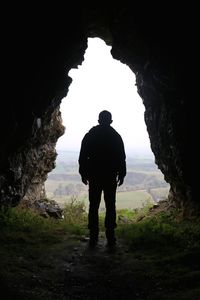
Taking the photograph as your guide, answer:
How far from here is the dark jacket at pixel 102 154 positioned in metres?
8.24

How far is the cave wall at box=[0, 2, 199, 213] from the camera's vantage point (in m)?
9.65

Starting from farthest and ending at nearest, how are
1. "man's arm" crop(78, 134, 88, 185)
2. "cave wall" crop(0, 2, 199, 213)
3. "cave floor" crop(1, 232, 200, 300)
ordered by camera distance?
1. "cave wall" crop(0, 2, 199, 213)
2. "man's arm" crop(78, 134, 88, 185)
3. "cave floor" crop(1, 232, 200, 300)

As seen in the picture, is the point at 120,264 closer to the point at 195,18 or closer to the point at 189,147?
the point at 189,147

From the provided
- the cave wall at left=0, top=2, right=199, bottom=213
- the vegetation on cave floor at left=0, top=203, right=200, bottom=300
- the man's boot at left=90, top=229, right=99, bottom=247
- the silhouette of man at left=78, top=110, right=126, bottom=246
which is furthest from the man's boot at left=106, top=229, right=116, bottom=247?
the cave wall at left=0, top=2, right=199, bottom=213

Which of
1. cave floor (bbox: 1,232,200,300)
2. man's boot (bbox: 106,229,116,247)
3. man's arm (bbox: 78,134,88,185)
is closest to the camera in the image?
cave floor (bbox: 1,232,200,300)

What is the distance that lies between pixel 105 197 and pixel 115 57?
7972 mm

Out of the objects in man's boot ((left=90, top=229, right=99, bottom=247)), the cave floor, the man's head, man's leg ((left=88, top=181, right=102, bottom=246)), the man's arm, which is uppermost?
the man's head

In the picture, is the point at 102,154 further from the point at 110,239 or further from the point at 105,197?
the point at 110,239

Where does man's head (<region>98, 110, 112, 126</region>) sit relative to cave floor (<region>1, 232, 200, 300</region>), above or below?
above

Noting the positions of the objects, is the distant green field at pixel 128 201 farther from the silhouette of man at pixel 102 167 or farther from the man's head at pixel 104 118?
the man's head at pixel 104 118

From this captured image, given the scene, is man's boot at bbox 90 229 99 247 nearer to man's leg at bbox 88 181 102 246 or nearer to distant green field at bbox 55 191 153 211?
man's leg at bbox 88 181 102 246

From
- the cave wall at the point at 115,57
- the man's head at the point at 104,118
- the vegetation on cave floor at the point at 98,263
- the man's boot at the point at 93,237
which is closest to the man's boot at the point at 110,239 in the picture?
the vegetation on cave floor at the point at 98,263

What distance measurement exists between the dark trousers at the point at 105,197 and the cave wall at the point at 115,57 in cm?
301

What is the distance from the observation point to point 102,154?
8.27m
